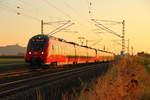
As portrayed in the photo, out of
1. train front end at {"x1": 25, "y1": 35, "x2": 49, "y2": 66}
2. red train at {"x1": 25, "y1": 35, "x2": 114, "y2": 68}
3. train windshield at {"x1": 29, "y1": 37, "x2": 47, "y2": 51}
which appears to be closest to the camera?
train front end at {"x1": 25, "y1": 35, "x2": 49, "y2": 66}

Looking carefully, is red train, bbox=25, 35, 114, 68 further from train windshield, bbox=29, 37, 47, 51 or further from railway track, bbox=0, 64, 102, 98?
railway track, bbox=0, 64, 102, 98

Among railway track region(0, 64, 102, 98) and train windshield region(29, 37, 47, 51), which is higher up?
train windshield region(29, 37, 47, 51)

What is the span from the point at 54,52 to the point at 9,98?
22.6m

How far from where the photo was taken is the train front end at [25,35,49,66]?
110 ft

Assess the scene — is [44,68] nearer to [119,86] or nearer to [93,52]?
[119,86]

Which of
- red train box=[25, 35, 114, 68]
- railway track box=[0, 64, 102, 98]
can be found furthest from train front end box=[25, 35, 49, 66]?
railway track box=[0, 64, 102, 98]

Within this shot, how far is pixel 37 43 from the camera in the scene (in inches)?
1371

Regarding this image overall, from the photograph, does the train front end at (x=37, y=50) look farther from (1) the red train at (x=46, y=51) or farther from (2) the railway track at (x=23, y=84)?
(2) the railway track at (x=23, y=84)

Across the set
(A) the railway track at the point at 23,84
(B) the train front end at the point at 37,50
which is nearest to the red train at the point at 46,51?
(B) the train front end at the point at 37,50

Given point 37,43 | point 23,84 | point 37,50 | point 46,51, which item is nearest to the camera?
point 23,84

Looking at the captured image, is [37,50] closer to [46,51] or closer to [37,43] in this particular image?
[37,43]

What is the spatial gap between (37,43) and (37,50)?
72 cm

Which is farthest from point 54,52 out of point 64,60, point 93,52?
point 93,52

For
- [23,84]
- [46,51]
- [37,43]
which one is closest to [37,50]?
[37,43]
